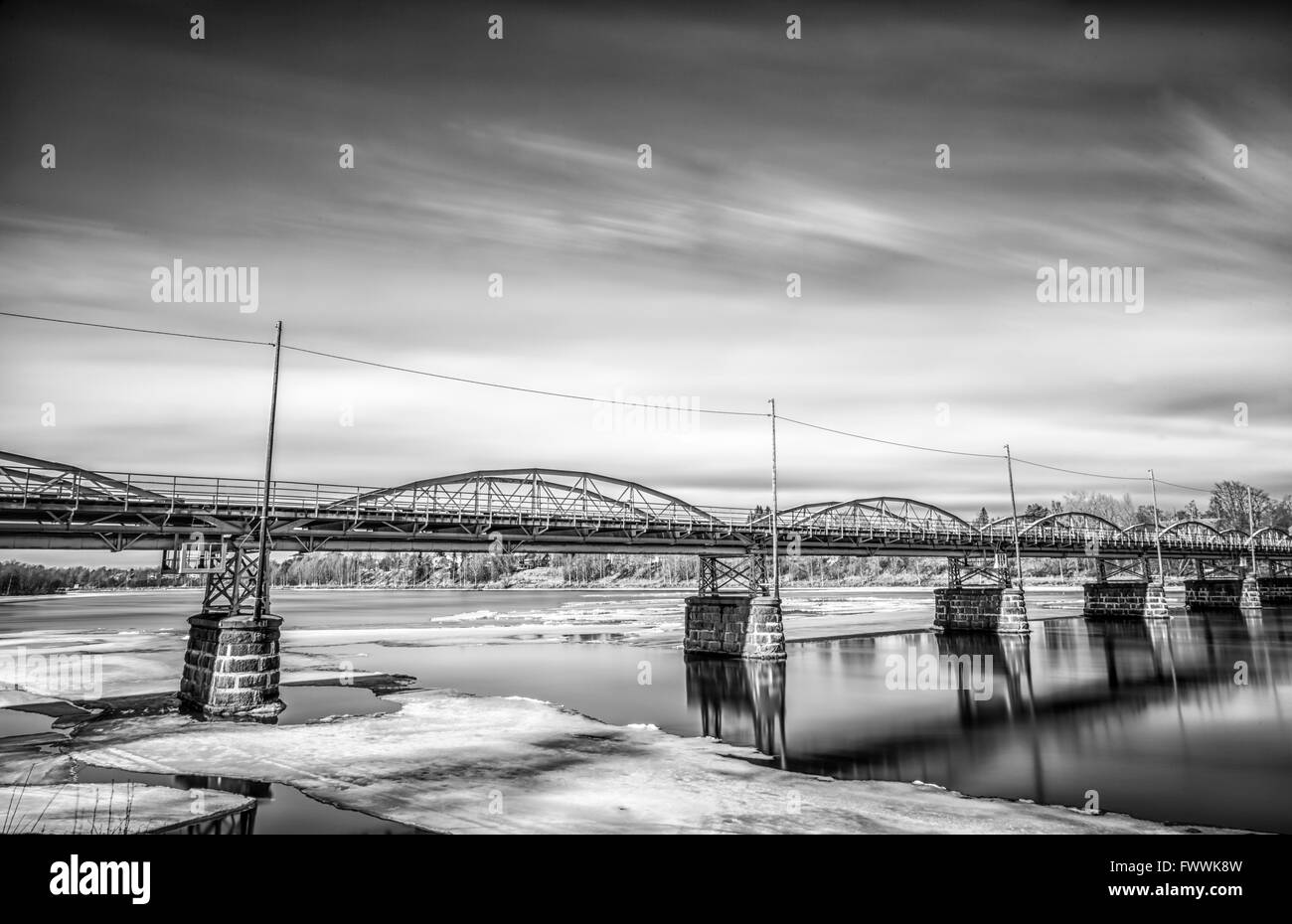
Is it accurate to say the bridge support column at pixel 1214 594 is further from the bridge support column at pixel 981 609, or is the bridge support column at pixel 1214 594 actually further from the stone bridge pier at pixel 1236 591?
the bridge support column at pixel 981 609

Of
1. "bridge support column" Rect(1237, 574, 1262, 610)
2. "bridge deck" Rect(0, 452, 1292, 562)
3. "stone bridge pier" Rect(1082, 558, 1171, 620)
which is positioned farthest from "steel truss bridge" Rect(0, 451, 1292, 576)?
"bridge support column" Rect(1237, 574, 1262, 610)

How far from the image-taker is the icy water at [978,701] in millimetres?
20578

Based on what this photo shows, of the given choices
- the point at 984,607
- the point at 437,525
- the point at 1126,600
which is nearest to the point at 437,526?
the point at 437,525

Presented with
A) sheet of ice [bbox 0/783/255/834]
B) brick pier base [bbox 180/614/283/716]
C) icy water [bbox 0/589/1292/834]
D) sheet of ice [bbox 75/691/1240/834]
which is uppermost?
brick pier base [bbox 180/614/283/716]

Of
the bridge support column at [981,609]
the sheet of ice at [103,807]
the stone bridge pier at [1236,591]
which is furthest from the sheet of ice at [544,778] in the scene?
the stone bridge pier at [1236,591]

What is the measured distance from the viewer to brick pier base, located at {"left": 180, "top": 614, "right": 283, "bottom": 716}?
26.4 meters

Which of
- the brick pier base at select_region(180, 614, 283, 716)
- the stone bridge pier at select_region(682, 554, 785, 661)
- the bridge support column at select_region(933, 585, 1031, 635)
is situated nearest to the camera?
the brick pier base at select_region(180, 614, 283, 716)

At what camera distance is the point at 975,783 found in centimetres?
1947

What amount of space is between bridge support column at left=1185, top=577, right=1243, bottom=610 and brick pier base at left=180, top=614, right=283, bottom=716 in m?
121

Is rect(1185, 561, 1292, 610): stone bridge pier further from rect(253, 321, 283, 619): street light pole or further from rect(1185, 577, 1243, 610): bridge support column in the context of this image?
rect(253, 321, 283, 619): street light pole

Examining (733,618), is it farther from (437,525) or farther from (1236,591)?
(1236,591)
